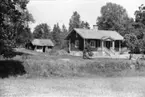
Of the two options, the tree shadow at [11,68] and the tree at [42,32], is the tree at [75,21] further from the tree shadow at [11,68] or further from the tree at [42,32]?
the tree shadow at [11,68]

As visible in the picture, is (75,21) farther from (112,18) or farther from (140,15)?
(140,15)

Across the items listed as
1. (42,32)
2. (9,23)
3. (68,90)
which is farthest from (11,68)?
(42,32)

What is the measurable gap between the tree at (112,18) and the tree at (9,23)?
60.2 m

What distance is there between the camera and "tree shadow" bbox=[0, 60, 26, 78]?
86.5 feet

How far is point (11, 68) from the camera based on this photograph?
88.9ft

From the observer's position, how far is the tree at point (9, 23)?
21312 millimetres

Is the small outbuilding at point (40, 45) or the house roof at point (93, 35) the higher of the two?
the house roof at point (93, 35)

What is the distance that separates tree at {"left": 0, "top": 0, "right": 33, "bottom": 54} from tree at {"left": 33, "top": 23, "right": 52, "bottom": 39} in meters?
76.2

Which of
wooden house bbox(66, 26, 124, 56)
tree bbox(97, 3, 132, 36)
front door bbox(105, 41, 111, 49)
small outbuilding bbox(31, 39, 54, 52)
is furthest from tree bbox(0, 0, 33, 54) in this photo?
tree bbox(97, 3, 132, 36)

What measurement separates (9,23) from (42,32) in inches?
3348

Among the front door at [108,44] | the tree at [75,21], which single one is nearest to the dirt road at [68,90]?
the front door at [108,44]

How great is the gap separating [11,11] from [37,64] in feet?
28.3

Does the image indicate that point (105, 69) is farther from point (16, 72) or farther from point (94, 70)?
point (16, 72)

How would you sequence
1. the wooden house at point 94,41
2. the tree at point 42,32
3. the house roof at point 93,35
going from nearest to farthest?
the wooden house at point 94,41, the house roof at point 93,35, the tree at point 42,32
